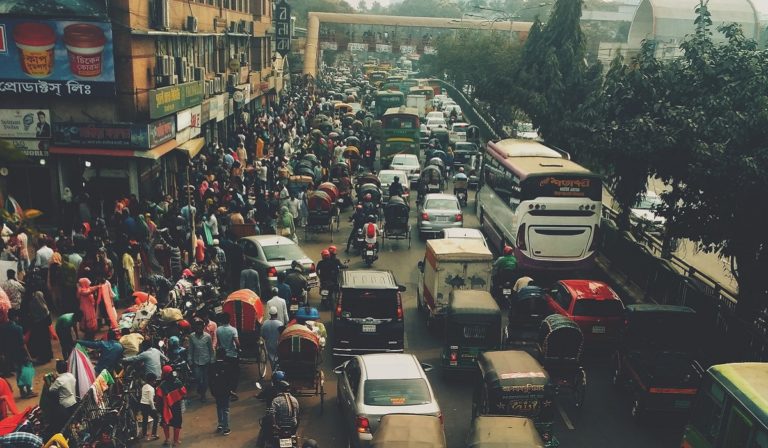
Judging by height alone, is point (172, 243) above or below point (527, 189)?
below

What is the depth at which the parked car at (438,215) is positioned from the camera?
25.8 meters

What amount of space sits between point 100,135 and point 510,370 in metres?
16.7

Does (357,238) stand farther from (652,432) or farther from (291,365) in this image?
(652,432)

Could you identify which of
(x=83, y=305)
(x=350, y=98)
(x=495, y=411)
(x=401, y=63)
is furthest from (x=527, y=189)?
(x=401, y=63)

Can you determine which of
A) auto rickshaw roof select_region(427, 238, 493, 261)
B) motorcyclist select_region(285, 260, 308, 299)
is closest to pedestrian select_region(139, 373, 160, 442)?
Answer: motorcyclist select_region(285, 260, 308, 299)

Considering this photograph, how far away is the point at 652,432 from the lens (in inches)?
524

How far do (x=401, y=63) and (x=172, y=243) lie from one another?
136 m

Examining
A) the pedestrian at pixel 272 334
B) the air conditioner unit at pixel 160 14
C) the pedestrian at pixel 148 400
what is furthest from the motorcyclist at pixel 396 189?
the pedestrian at pixel 148 400

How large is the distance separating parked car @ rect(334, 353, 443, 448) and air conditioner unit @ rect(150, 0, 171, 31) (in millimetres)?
16957

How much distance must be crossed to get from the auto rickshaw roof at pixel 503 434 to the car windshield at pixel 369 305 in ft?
17.2

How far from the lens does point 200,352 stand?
13.4m

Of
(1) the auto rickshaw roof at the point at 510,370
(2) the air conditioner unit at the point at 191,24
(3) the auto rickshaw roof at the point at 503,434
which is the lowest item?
(1) the auto rickshaw roof at the point at 510,370

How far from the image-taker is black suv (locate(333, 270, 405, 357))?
15133 mm

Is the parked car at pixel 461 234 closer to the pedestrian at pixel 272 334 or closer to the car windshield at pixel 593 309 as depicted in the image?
the car windshield at pixel 593 309
